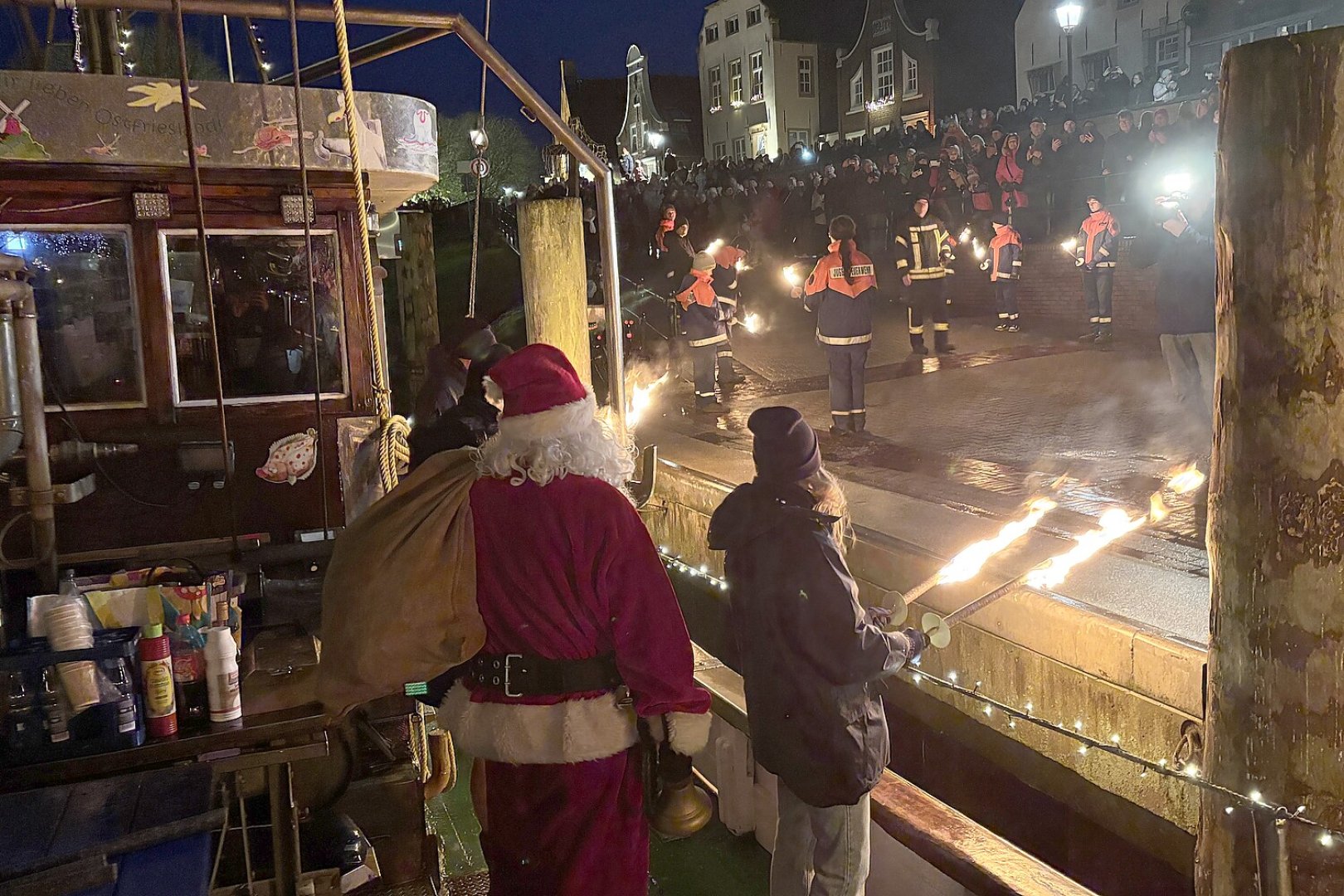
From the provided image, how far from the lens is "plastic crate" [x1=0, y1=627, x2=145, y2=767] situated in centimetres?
277

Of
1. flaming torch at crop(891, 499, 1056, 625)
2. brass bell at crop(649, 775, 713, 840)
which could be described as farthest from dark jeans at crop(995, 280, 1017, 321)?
brass bell at crop(649, 775, 713, 840)

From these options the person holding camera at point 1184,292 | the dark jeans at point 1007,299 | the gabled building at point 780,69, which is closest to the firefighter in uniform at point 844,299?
the person holding camera at point 1184,292

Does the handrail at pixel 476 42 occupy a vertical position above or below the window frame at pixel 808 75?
below

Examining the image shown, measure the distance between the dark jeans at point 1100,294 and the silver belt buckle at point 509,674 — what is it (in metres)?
14.7

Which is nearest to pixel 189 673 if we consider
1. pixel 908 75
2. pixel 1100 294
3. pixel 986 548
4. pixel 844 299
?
pixel 986 548

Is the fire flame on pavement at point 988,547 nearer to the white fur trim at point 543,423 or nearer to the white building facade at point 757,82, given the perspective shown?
the white fur trim at point 543,423

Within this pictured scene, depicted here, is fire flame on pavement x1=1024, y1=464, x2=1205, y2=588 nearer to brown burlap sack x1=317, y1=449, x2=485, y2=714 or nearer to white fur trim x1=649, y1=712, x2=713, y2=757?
white fur trim x1=649, y1=712, x2=713, y2=757

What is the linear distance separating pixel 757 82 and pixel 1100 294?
3516 cm

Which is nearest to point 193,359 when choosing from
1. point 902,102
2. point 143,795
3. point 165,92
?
point 165,92

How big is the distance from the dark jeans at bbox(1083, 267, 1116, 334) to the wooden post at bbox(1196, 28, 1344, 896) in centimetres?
1356

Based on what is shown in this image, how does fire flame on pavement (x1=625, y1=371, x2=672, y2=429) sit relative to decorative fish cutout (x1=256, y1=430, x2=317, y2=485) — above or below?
below

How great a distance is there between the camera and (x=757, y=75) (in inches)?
1857

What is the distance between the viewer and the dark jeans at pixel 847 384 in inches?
411

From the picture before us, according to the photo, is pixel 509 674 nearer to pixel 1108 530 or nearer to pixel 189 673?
pixel 189 673
